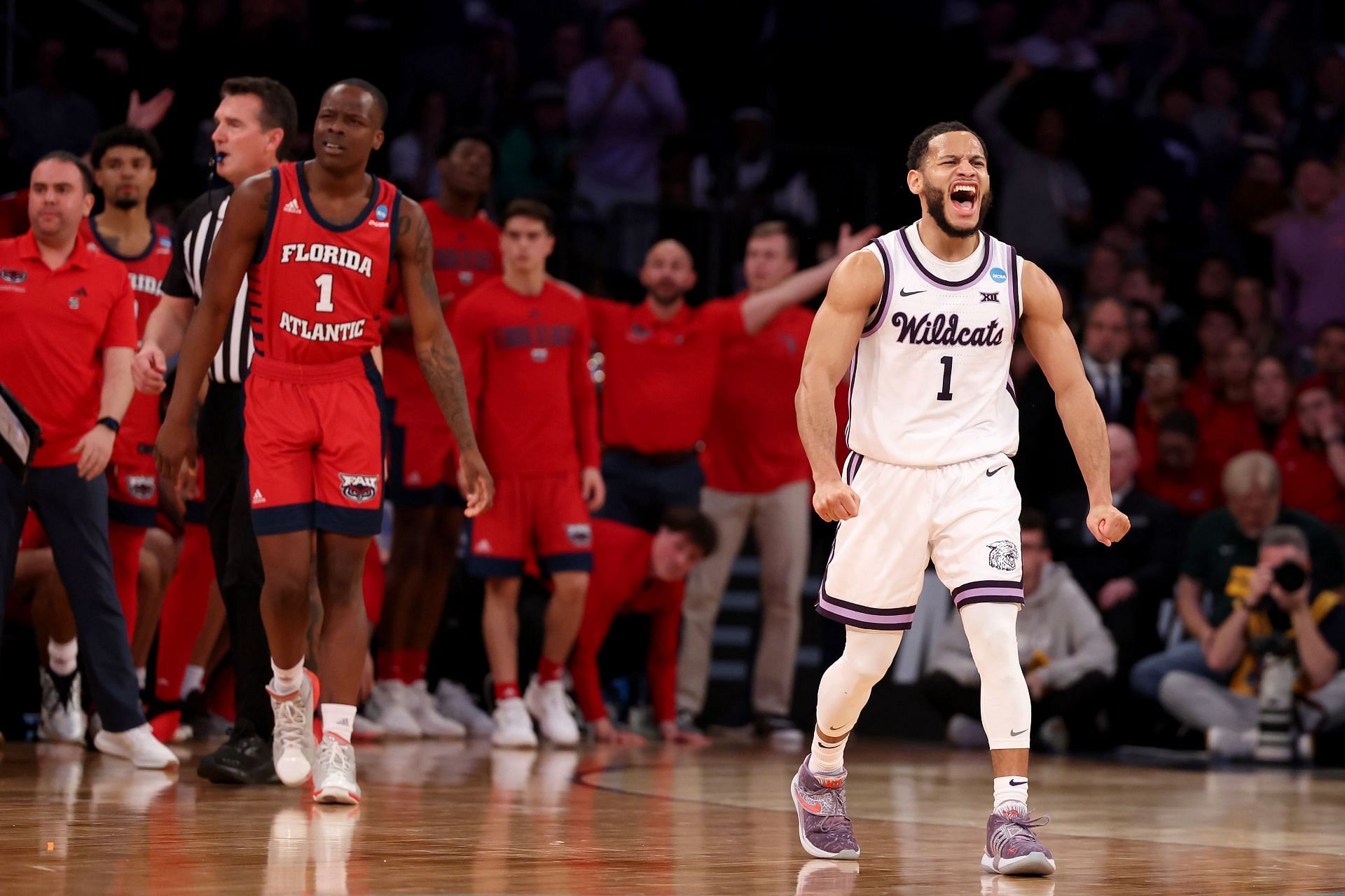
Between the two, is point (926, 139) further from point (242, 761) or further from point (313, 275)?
point (242, 761)

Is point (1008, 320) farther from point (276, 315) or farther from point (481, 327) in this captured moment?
point (481, 327)

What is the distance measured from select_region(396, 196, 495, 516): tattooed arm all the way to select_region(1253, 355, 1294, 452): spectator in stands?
660cm

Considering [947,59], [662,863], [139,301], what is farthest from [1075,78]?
[662,863]

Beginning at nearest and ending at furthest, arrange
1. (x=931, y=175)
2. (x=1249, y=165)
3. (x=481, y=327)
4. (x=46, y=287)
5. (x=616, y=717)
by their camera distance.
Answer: (x=931, y=175)
(x=46, y=287)
(x=481, y=327)
(x=616, y=717)
(x=1249, y=165)

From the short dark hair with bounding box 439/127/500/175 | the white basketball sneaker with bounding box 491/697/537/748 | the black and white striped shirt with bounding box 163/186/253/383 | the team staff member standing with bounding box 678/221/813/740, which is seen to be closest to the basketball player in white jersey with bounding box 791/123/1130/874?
the black and white striped shirt with bounding box 163/186/253/383

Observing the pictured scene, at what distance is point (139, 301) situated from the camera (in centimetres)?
858

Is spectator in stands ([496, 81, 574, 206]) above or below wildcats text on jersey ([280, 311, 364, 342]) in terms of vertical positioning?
above

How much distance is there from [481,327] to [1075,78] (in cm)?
651

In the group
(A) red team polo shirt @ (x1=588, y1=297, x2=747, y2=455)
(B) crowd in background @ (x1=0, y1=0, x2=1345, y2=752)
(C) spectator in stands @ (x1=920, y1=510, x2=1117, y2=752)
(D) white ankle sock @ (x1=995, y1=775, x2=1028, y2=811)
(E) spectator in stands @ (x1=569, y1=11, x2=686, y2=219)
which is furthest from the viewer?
(E) spectator in stands @ (x1=569, y1=11, x2=686, y2=219)

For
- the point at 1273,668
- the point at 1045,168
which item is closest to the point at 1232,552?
the point at 1273,668

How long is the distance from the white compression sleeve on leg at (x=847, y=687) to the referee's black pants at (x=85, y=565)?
118 inches

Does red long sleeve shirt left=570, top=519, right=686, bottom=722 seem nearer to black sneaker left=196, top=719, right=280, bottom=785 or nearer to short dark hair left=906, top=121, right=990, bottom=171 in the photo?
black sneaker left=196, top=719, right=280, bottom=785

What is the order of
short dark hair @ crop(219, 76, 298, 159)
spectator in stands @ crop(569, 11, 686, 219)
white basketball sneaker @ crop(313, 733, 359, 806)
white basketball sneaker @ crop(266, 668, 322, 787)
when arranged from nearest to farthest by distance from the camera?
white basketball sneaker @ crop(313, 733, 359, 806) → white basketball sneaker @ crop(266, 668, 322, 787) → short dark hair @ crop(219, 76, 298, 159) → spectator in stands @ crop(569, 11, 686, 219)

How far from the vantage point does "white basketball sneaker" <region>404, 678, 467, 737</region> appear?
32.1ft
